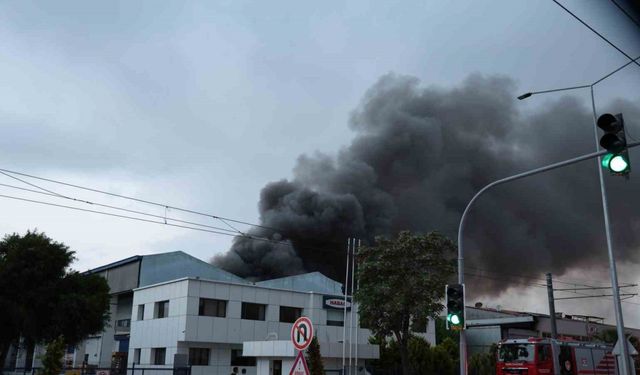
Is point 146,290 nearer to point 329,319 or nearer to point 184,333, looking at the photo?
point 184,333

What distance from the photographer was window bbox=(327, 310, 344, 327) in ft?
153

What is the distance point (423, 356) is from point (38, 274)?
25946mm

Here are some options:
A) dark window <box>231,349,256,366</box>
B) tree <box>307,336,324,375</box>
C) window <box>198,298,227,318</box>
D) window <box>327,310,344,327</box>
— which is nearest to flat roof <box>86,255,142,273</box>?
window <box>198,298,227,318</box>

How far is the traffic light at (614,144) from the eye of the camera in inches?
407

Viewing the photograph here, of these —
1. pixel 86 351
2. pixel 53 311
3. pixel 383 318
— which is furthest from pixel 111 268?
pixel 383 318

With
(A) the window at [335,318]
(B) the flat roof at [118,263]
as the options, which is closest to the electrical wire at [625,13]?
(A) the window at [335,318]

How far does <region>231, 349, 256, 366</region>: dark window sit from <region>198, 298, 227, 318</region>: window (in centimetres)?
279

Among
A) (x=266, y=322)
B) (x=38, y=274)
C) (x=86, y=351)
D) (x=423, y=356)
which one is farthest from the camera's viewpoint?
(x=86, y=351)

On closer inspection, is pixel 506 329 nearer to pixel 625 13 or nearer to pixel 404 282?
pixel 404 282

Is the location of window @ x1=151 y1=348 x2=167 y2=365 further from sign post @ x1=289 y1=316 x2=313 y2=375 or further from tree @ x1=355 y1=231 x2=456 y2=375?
sign post @ x1=289 y1=316 x2=313 y2=375

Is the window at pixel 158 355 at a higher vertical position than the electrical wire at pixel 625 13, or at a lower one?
lower

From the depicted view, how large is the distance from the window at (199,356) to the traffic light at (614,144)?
110 ft

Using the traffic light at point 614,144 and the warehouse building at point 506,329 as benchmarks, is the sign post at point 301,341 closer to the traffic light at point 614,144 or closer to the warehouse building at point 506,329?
the traffic light at point 614,144

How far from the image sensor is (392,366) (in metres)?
40.2
